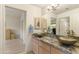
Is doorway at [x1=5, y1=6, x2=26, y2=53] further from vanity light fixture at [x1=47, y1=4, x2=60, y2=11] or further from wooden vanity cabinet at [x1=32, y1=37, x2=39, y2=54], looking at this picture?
vanity light fixture at [x1=47, y1=4, x2=60, y2=11]

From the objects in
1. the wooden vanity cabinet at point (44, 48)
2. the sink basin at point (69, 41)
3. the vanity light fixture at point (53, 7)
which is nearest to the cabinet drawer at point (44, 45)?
the wooden vanity cabinet at point (44, 48)

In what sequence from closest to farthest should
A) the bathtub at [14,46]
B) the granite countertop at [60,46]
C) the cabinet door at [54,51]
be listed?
the granite countertop at [60,46]
the cabinet door at [54,51]
the bathtub at [14,46]

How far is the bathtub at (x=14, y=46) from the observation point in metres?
1.36

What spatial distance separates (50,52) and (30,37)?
1.35 ft

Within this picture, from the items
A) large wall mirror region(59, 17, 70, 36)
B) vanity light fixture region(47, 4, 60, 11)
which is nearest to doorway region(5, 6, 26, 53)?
vanity light fixture region(47, 4, 60, 11)

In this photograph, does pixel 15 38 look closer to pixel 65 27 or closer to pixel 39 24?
pixel 39 24

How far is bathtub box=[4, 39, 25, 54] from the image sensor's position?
1357mm

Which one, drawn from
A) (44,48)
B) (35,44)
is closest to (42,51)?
(44,48)

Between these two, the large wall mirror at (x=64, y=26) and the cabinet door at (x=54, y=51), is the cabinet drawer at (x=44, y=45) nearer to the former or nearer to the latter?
the cabinet door at (x=54, y=51)

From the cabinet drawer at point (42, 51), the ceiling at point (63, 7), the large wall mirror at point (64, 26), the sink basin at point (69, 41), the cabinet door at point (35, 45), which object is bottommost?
the cabinet drawer at point (42, 51)

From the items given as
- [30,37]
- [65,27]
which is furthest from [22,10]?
[65,27]

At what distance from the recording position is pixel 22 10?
53.8 inches

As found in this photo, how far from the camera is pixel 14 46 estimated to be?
1.47 m
